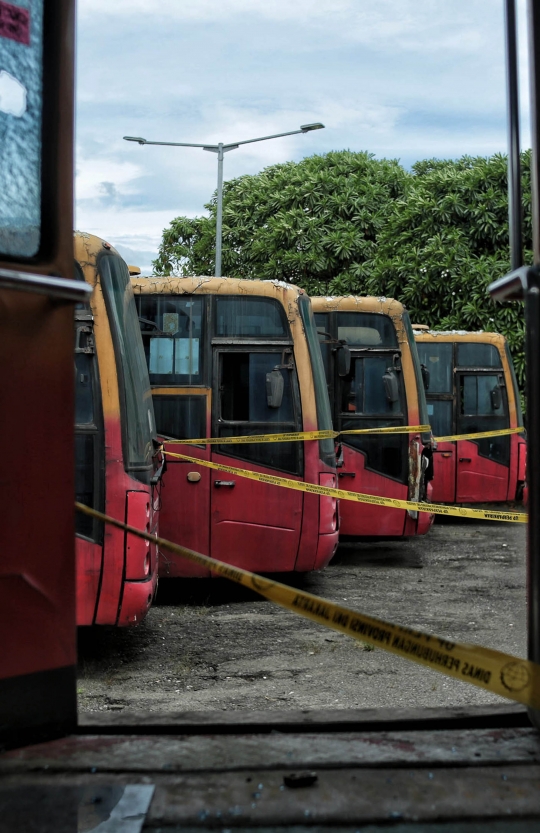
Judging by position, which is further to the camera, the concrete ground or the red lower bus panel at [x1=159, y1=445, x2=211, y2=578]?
the red lower bus panel at [x1=159, y1=445, x2=211, y2=578]

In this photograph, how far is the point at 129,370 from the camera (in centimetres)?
605

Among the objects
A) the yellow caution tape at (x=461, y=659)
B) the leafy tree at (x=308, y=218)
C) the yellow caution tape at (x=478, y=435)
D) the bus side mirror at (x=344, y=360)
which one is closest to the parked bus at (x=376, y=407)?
the bus side mirror at (x=344, y=360)

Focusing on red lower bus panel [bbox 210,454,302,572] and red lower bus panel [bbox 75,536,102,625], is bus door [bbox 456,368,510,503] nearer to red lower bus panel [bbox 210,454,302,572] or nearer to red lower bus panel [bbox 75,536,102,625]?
red lower bus panel [bbox 210,454,302,572]

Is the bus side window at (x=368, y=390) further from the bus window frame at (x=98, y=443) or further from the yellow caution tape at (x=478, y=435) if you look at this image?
the bus window frame at (x=98, y=443)

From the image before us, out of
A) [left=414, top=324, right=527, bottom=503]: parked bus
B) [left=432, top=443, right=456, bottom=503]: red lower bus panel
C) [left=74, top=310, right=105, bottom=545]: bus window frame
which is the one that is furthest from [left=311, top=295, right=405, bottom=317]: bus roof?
[left=74, top=310, right=105, bottom=545]: bus window frame

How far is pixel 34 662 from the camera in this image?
7.68ft

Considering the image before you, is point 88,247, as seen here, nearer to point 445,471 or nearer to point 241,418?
point 241,418

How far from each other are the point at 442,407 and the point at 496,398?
0.84 metres

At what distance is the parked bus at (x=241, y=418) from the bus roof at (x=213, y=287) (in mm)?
12

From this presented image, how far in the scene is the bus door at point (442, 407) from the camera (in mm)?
14609

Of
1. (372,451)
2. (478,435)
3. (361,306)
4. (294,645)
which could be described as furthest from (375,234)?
(294,645)

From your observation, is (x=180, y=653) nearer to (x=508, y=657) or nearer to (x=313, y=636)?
(x=313, y=636)

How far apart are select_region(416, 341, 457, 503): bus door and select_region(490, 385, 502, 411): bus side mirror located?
2.02 feet

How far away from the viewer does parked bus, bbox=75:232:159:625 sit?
5793 millimetres
